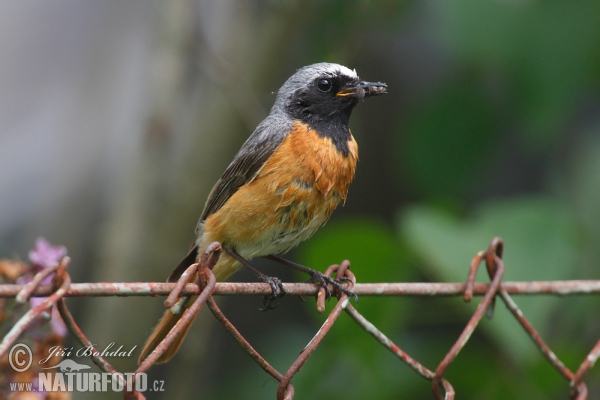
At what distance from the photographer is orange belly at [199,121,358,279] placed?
10.5 feet

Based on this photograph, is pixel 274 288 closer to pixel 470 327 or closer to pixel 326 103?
pixel 470 327

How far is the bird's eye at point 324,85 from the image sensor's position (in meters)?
3.62

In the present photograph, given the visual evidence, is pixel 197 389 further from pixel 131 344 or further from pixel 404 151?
pixel 404 151

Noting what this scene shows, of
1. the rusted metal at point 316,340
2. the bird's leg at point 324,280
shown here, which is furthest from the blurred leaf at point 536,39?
the rusted metal at point 316,340

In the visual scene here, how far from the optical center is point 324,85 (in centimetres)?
362

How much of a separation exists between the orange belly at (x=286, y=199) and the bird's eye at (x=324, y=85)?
0.31m

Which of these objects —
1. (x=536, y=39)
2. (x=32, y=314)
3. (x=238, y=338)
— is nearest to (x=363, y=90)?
(x=536, y=39)

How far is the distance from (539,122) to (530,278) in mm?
1040

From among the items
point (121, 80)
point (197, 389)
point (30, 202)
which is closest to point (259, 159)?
point (197, 389)

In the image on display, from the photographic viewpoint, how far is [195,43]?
4.72 metres

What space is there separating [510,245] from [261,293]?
152cm

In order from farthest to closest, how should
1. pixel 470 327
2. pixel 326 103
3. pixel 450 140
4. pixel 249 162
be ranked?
pixel 450 140 → pixel 326 103 → pixel 249 162 → pixel 470 327

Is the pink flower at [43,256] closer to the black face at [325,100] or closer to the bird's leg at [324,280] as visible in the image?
the bird's leg at [324,280]

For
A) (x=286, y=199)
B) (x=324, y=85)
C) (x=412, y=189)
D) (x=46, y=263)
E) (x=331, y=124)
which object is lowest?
(x=412, y=189)
